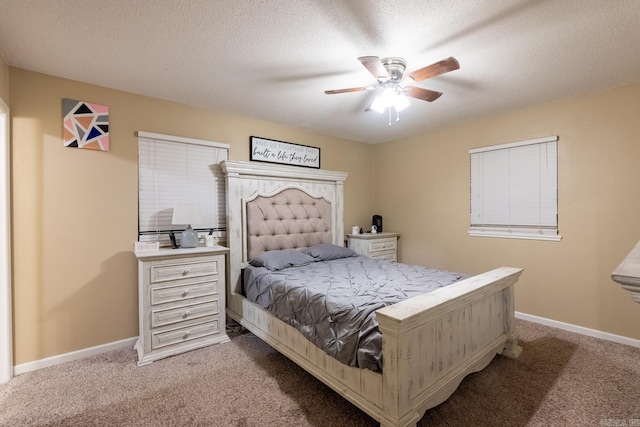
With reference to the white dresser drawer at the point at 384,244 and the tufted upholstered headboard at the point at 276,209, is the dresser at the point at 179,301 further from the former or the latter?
the white dresser drawer at the point at 384,244

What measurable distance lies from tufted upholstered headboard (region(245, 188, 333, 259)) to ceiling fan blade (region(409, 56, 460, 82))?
6.85ft

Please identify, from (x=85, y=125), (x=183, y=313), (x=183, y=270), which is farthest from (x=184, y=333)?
(x=85, y=125)

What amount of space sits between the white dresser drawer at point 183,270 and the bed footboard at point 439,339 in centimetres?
182

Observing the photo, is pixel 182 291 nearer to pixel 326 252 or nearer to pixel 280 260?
pixel 280 260

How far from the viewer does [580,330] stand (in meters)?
2.91

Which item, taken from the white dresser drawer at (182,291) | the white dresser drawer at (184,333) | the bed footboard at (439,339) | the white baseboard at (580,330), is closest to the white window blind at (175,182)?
the white dresser drawer at (182,291)

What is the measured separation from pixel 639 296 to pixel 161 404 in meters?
2.38

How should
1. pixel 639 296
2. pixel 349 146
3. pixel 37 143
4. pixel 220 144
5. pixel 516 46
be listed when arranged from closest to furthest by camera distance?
pixel 639 296 → pixel 516 46 → pixel 37 143 → pixel 220 144 → pixel 349 146

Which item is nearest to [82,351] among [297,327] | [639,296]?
[297,327]

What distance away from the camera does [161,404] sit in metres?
1.90

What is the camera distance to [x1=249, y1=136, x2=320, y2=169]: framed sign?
3.56 metres

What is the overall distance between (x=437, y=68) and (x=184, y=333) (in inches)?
112

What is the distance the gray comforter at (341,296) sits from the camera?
1.70m

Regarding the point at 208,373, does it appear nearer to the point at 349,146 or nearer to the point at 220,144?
the point at 220,144
